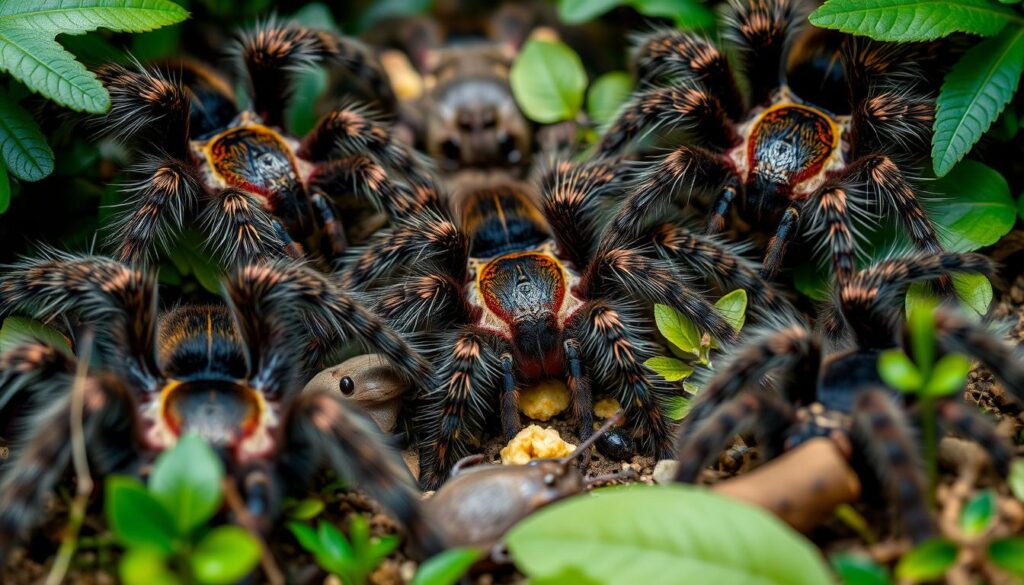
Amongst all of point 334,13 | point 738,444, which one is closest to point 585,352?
point 738,444

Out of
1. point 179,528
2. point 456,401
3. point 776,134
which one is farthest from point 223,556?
point 776,134

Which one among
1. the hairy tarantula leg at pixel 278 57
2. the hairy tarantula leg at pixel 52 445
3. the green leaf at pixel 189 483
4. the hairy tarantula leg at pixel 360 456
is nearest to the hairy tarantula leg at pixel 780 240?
the hairy tarantula leg at pixel 360 456

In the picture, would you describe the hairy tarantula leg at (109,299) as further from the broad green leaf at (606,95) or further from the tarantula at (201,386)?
the broad green leaf at (606,95)

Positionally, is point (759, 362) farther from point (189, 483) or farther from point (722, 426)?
point (189, 483)

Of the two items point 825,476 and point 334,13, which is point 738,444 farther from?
point 334,13

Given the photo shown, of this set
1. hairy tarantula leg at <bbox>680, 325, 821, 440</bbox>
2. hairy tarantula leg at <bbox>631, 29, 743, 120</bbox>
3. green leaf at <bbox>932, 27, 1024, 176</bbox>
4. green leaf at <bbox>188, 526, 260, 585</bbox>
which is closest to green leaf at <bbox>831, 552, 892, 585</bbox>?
hairy tarantula leg at <bbox>680, 325, 821, 440</bbox>

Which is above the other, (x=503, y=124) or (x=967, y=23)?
(x=967, y=23)
